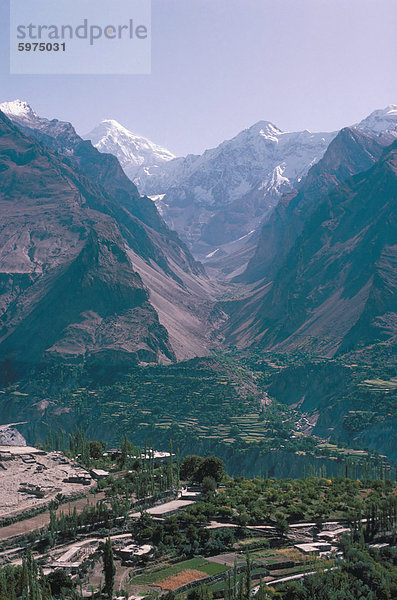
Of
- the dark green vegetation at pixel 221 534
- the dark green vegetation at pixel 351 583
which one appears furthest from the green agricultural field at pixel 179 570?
the dark green vegetation at pixel 351 583

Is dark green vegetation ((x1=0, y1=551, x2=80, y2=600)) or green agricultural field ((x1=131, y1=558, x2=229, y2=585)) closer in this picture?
dark green vegetation ((x1=0, y1=551, x2=80, y2=600))

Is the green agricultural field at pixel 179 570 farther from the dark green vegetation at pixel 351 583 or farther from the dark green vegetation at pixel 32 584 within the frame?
the dark green vegetation at pixel 351 583

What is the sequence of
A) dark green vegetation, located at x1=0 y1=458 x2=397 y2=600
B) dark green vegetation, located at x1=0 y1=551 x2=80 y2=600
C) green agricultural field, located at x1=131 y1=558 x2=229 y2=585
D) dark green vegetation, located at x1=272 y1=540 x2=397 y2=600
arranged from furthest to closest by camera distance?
green agricultural field, located at x1=131 y1=558 x2=229 y2=585
dark green vegetation, located at x1=0 y1=458 x2=397 y2=600
dark green vegetation, located at x1=272 y1=540 x2=397 y2=600
dark green vegetation, located at x1=0 y1=551 x2=80 y2=600

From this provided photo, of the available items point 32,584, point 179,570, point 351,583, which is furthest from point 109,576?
point 351,583

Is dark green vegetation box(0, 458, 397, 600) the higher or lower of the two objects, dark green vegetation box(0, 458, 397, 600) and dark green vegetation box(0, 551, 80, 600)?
the lower

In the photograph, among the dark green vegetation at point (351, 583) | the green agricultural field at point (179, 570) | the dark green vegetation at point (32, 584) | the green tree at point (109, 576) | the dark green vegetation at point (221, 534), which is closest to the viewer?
the dark green vegetation at point (32, 584)

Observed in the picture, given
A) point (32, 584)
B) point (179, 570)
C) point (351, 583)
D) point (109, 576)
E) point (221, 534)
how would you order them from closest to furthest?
point (32, 584) → point (109, 576) → point (351, 583) → point (179, 570) → point (221, 534)

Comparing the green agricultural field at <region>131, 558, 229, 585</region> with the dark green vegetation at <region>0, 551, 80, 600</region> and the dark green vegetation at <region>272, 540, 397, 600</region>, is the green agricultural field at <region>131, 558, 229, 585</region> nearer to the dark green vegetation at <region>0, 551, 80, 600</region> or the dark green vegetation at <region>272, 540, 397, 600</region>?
the dark green vegetation at <region>0, 551, 80, 600</region>

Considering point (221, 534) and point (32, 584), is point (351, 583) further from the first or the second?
point (32, 584)

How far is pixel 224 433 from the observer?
7347 inches

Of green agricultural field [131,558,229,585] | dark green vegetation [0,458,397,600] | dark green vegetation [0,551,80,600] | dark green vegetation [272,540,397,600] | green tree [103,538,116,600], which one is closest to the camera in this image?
dark green vegetation [0,551,80,600]

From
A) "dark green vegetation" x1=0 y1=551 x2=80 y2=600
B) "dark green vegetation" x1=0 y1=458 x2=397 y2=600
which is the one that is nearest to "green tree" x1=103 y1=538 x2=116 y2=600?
"dark green vegetation" x1=0 y1=458 x2=397 y2=600

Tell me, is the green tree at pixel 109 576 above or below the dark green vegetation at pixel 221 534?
above

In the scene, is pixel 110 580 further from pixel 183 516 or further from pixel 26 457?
pixel 26 457
